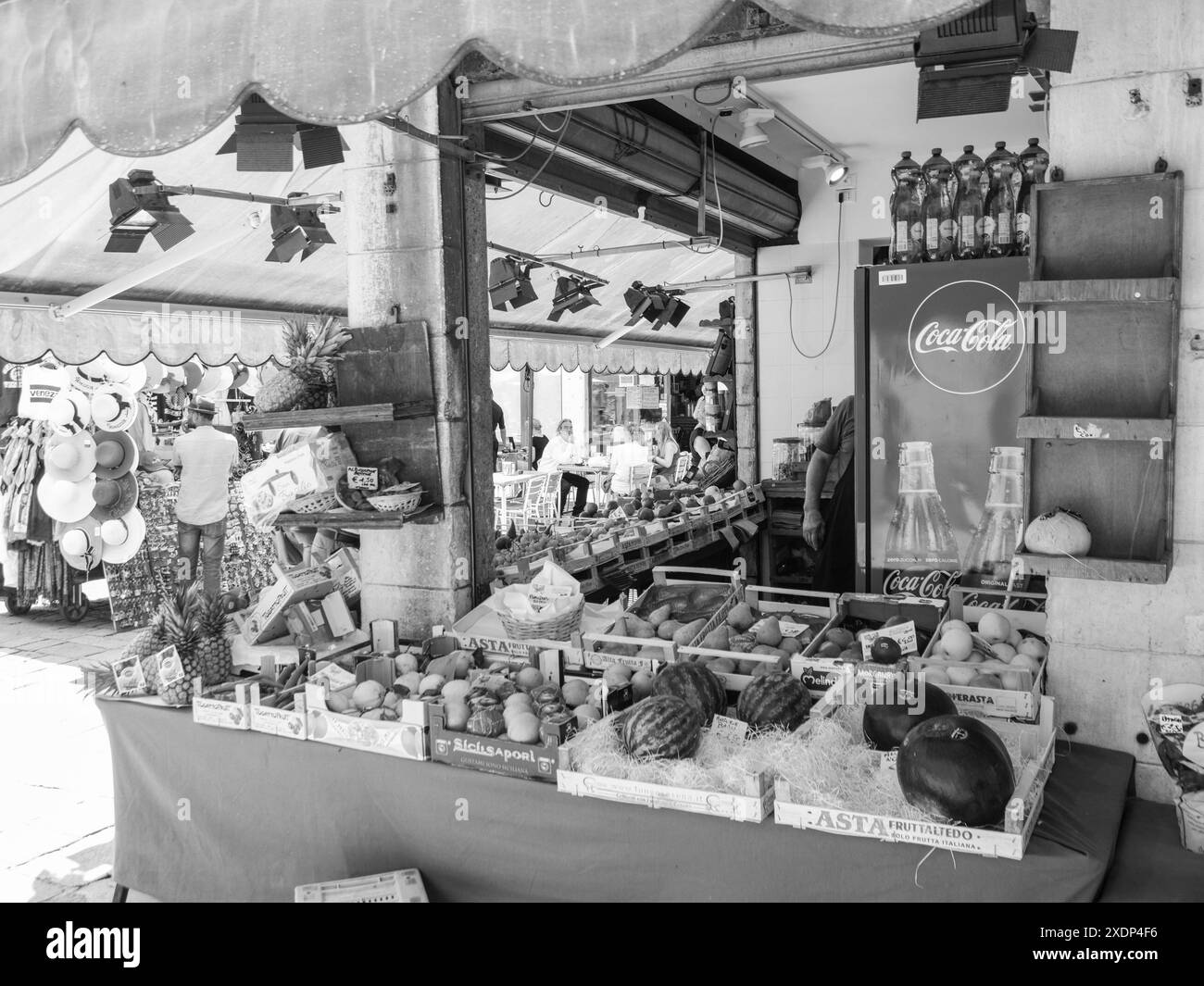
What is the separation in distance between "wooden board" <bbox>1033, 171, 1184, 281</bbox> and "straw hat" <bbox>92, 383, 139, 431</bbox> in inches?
295

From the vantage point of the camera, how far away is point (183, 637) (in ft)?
11.8

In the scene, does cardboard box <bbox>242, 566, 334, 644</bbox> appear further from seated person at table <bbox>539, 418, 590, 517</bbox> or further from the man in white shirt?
seated person at table <bbox>539, 418, 590, 517</bbox>

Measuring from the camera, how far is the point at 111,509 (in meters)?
8.20

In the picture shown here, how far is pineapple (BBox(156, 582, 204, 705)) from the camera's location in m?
3.48

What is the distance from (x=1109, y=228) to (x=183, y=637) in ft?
10.8

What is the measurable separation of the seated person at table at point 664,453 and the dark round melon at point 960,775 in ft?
32.8

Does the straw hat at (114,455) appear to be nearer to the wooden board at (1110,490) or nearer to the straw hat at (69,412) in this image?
the straw hat at (69,412)

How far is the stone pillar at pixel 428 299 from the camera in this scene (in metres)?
3.90

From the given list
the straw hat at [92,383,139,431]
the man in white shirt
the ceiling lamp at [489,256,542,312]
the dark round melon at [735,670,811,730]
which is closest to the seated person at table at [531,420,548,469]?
the ceiling lamp at [489,256,542,312]

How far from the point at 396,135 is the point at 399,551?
167 cm

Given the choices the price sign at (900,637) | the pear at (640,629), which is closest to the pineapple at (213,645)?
the pear at (640,629)

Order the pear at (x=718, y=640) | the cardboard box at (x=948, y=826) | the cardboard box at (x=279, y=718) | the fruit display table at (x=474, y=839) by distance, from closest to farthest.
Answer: the cardboard box at (x=948, y=826)
the fruit display table at (x=474, y=839)
the cardboard box at (x=279, y=718)
the pear at (x=718, y=640)

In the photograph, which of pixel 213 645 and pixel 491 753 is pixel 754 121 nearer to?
pixel 213 645
